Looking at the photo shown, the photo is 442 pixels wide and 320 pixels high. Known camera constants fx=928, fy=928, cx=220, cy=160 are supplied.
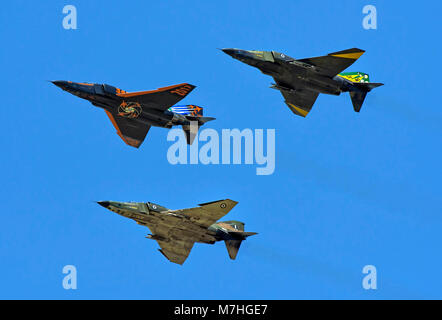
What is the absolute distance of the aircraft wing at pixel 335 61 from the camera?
232ft

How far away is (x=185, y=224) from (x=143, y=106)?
9792mm

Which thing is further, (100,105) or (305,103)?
(305,103)

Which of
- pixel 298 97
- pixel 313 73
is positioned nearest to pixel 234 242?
pixel 298 97

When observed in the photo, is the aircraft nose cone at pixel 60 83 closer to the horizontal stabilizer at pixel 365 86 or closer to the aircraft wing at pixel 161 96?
the aircraft wing at pixel 161 96

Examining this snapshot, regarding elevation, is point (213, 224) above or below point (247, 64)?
below

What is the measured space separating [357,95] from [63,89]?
22921mm

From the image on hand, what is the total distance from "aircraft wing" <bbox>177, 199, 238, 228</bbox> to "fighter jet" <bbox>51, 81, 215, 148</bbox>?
7.83m

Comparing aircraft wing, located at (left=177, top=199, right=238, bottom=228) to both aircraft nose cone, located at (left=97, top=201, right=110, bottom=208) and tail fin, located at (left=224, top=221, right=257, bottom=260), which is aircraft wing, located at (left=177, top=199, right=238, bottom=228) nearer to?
tail fin, located at (left=224, top=221, right=257, bottom=260)

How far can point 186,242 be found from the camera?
71.6 meters
